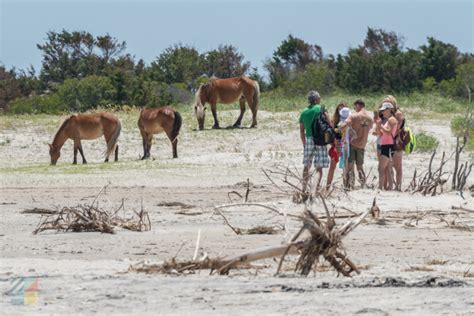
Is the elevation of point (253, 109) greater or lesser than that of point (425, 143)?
greater

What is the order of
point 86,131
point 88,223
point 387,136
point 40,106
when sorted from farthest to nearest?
1. point 40,106
2. point 86,131
3. point 387,136
4. point 88,223

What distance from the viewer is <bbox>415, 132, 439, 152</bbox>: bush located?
2598 cm

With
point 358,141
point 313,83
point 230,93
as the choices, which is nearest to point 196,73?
point 313,83

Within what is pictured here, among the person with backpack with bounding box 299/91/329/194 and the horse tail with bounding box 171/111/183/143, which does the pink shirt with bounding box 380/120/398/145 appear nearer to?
the person with backpack with bounding box 299/91/329/194

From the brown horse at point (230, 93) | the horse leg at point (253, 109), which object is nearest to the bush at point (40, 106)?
the brown horse at point (230, 93)

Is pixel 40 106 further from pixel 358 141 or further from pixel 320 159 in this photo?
pixel 320 159

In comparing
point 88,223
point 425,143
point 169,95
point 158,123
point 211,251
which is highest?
point 169,95

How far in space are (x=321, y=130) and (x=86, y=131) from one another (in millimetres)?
13043

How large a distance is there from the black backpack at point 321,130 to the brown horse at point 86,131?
11.5 m

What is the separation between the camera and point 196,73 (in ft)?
202

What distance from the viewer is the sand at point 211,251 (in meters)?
8.70

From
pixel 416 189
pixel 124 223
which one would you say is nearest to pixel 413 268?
pixel 124 223

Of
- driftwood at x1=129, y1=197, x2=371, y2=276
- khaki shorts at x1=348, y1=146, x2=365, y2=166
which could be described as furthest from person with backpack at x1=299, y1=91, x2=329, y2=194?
driftwood at x1=129, y1=197, x2=371, y2=276

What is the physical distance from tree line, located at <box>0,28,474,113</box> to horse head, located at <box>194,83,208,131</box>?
9.94 meters
